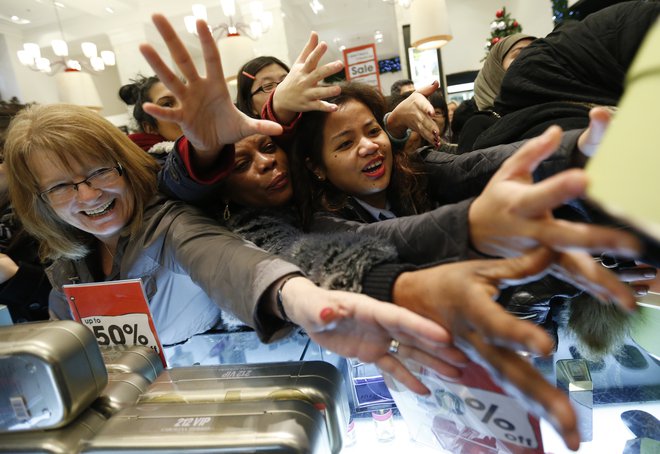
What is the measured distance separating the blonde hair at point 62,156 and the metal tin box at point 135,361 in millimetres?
344

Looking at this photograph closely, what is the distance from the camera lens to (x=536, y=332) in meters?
0.40

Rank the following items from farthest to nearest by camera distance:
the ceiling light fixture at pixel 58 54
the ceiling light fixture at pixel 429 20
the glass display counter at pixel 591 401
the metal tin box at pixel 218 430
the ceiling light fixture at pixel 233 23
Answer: the ceiling light fixture at pixel 58 54 → the ceiling light fixture at pixel 233 23 → the ceiling light fixture at pixel 429 20 → the glass display counter at pixel 591 401 → the metal tin box at pixel 218 430

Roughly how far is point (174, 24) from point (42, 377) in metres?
Result: 7.43

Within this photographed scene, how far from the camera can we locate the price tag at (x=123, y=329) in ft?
3.52

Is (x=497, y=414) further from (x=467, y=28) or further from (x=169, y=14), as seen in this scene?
(x=169, y=14)

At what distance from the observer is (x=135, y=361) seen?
3.11ft

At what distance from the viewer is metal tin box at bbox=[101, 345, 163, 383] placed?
36.4 inches

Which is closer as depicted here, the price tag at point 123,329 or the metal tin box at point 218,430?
the metal tin box at point 218,430

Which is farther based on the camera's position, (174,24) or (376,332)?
(174,24)

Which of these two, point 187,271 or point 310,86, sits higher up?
point 310,86

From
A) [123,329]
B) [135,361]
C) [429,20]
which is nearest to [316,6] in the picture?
[429,20]

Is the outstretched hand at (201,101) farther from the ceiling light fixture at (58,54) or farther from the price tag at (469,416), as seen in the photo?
the ceiling light fixture at (58,54)

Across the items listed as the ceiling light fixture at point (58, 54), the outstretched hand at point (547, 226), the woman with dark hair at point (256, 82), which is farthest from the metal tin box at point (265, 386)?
the ceiling light fixture at point (58, 54)

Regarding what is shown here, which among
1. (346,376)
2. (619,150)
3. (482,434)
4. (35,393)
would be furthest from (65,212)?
(619,150)
